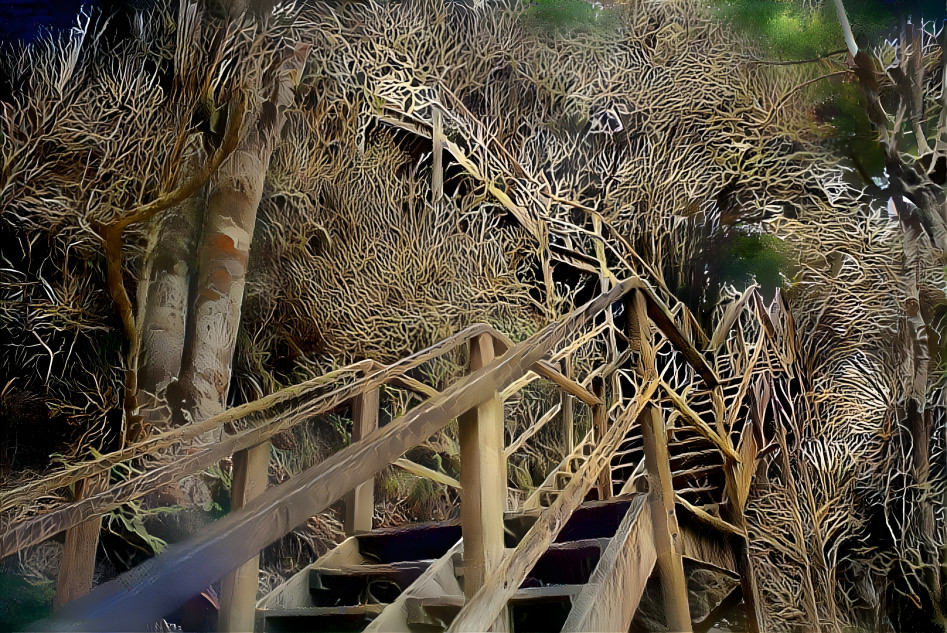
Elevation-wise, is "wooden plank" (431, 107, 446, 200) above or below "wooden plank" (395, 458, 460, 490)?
above

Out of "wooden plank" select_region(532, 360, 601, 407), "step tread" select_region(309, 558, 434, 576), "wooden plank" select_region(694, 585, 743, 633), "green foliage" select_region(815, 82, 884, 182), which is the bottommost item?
"wooden plank" select_region(694, 585, 743, 633)

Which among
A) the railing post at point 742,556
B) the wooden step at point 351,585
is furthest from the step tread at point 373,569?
the railing post at point 742,556

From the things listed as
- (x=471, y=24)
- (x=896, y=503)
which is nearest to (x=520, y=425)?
(x=896, y=503)

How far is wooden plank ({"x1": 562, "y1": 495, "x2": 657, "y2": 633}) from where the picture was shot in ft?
3.91

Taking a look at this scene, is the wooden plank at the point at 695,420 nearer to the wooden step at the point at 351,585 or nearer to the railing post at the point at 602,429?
the railing post at the point at 602,429

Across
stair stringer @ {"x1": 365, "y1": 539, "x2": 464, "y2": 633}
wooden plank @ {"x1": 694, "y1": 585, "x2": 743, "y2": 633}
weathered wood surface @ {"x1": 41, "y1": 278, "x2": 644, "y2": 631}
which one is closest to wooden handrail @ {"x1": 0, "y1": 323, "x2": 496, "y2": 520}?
stair stringer @ {"x1": 365, "y1": 539, "x2": 464, "y2": 633}


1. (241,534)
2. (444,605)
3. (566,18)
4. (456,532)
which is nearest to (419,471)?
(456,532)

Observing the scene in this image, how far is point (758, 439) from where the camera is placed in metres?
4.03

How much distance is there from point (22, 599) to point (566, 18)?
13.3 ft

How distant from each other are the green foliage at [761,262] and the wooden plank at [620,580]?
10.2ft

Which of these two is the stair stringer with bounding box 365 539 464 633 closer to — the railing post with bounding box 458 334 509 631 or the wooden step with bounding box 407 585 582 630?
the wooden step with bounding box 407 585 582 630

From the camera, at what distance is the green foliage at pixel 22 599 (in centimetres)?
218

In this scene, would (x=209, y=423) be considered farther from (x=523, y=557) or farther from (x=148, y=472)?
(x=523, y=557)

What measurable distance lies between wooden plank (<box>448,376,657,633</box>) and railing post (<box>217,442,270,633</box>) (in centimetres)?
62
